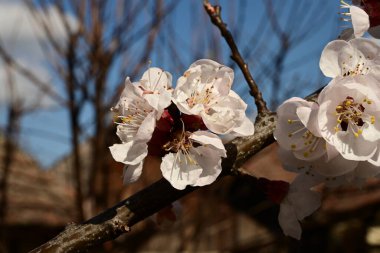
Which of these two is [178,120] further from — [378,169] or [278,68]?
[278,68]

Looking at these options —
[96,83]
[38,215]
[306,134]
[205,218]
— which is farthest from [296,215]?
[38,215]

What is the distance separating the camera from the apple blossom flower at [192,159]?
945 millimetres

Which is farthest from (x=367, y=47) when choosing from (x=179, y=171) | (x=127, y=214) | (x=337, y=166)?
(x=127, y=214)

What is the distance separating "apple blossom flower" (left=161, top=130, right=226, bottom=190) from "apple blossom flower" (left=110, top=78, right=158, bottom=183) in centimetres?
6

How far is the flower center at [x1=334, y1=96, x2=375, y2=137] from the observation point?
99 centimetres

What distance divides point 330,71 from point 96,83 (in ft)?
7.77

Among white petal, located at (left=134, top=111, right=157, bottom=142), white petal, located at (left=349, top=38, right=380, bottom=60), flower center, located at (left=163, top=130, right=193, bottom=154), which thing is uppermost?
white petal, located at (left=349, top=38, right=380, bottom=60)

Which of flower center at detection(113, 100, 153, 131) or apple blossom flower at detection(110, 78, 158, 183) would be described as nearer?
apple blossom flower at detection(110, 78, 158, 183)

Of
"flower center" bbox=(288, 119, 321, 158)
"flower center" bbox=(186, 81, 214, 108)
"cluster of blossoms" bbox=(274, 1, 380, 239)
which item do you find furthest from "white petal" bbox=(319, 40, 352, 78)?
"flower center" bbox=(186, 81, 214, 108)

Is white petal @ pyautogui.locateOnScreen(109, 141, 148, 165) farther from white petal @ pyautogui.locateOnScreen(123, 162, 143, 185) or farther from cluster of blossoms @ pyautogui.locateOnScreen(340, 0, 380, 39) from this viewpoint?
cluster of blossoms @ pyautogui.locateOnScreen(340, 0, 380, 39)

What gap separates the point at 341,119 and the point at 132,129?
43cm

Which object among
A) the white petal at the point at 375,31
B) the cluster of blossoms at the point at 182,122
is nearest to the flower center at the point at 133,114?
the cluster of blossoms at the point at 182,122

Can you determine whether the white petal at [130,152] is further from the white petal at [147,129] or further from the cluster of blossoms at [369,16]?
the cluster of blossoms at [369,16]

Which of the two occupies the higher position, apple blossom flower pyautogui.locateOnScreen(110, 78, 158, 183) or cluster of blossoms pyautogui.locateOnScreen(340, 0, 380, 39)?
cluster of blossoms pyautogui.locateOnScreen(340, 0, 380, 39)
